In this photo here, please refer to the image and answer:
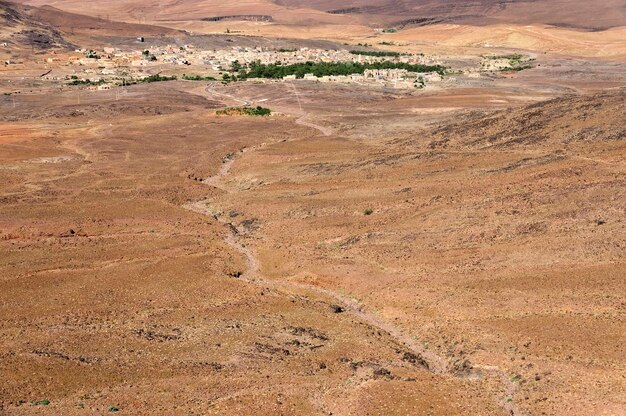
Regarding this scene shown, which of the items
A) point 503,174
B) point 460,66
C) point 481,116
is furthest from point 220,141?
point 460,66

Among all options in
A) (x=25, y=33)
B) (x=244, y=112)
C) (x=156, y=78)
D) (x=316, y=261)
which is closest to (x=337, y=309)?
(x=316, y=261)

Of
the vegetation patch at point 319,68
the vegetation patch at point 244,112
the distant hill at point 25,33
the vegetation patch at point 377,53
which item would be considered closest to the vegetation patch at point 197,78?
the vegetation patch at point 319,68

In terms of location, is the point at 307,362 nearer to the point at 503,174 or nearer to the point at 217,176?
the point at 503,174

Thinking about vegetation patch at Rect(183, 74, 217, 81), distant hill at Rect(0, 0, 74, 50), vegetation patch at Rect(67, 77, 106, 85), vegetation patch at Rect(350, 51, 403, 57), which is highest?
distant hill at Rect(0, 0, 74, 50)

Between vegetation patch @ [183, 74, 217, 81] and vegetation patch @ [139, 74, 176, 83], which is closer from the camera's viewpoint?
vegetation patch @ [139, 74, 176, 83]

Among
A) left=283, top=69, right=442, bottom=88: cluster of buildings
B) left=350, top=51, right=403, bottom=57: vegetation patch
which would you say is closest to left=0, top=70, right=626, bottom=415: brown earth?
left=283, top=69, right=442, bottom=88: cluster of buildings

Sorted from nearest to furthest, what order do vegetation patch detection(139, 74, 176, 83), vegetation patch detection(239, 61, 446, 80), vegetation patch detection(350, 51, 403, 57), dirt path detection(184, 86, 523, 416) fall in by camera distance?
1. dirt path detection(184, 86, 523, 416)
2. vegetation patch detection(139, 74, 176, 83)
3. vegetation patch detection(239, 61, 446, 80)
4. vegetation patch detection(350, 51, 403, 57)

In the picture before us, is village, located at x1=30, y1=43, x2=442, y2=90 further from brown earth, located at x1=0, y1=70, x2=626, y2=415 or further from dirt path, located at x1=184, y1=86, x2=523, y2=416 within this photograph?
dirt path, located at x1=184, y1=86, x2=523, y2=416

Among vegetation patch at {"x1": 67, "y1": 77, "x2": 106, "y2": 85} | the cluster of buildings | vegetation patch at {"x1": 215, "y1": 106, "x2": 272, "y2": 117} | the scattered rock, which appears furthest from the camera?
vegetation patch at {"x1": 67, "y1": 77, "x2": 106, "y2": 85}

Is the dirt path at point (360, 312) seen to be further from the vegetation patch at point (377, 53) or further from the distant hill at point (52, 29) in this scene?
the vegetation patch at point (377, 53)
